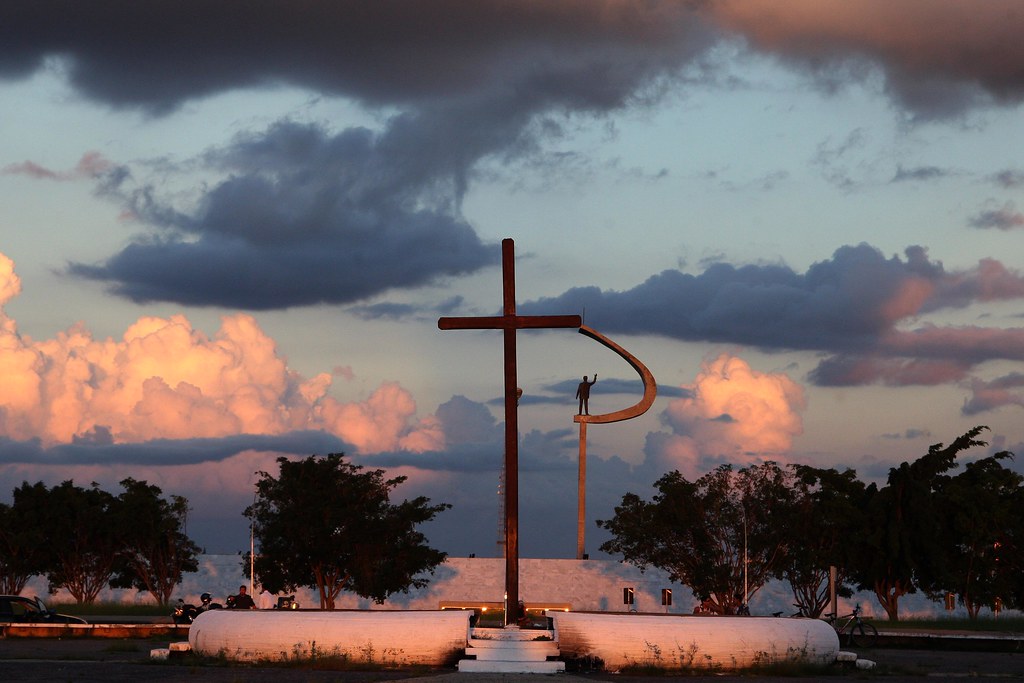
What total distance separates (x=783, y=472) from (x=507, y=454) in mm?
37834

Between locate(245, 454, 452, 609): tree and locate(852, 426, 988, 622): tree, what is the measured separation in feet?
59.8

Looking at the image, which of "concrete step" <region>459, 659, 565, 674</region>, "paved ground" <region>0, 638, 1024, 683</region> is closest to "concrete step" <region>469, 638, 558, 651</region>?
"concrete step" <region>459, 659, 565, 674</region>

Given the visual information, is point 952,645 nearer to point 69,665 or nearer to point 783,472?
point 69,665

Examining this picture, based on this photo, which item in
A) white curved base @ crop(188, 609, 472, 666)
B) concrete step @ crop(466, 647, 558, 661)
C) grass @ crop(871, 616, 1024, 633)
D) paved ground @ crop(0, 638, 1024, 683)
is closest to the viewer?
paved ground @ crop(0, 638, 1024, 683)

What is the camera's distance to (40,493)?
61344 mm

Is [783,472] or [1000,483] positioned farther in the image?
[783,472]

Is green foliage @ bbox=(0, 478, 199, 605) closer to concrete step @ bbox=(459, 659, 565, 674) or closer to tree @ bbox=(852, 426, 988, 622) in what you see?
tree @ bbox=(852, 426, 988, 622)

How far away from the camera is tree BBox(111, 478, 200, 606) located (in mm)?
60625

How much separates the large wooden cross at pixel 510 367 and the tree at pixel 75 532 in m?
40.0

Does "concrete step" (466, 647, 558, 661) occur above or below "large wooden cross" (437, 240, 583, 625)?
below

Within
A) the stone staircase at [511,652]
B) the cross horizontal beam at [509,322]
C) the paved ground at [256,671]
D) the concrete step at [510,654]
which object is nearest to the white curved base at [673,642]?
the stone staircase at [511,652]

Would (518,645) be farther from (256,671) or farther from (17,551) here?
(17,551)

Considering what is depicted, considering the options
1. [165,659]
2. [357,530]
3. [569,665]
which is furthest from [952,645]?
[357,530]

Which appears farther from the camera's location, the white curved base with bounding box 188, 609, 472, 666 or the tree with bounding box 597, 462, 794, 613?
the tree with bounding box 597, 462, 794, 613
